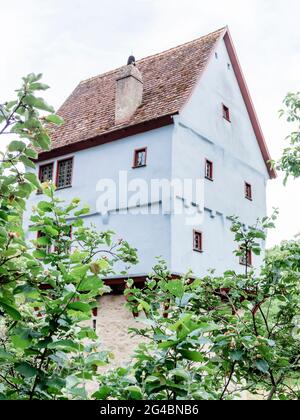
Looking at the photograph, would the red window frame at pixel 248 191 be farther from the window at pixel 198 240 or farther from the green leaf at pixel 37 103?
the green leaf at pixel 37 103

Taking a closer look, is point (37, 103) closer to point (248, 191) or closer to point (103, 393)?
point (103, 393)

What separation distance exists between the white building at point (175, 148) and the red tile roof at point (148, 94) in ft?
0.17

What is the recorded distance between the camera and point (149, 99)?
17.2 m

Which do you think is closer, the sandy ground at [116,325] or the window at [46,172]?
the sandy ground at [116,325]

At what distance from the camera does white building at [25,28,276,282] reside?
15.2 m

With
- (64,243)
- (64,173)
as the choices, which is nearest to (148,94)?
(64,173)

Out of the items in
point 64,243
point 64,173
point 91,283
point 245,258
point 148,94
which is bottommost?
point 91,283

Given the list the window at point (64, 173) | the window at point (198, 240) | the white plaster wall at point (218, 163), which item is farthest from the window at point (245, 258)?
the window at point (64, 173)

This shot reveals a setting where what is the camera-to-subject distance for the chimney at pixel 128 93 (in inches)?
674

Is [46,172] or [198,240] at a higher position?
[46,172]

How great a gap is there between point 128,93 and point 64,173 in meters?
3.59
